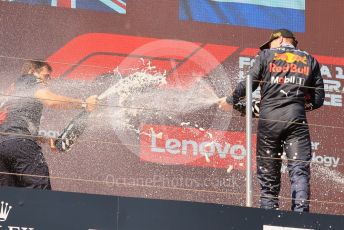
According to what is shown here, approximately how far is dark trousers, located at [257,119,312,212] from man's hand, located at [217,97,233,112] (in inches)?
5.2

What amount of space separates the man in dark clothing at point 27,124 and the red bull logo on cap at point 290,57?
0.76 meters

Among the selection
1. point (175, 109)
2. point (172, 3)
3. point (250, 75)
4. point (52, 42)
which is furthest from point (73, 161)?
point (172, 3)

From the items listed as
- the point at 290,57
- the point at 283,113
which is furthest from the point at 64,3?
the point at 283,113

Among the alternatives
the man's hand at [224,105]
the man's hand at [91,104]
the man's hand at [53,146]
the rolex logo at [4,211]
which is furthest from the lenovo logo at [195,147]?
the rolex logo at [4,211]

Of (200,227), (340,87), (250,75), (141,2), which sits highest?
(141,2)

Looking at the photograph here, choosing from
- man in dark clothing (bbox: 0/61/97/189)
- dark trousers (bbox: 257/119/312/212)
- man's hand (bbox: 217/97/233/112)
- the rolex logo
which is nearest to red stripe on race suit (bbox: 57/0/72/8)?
man in dark clothing (bbox: 0/61/97/189)

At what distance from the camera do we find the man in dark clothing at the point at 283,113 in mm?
4277

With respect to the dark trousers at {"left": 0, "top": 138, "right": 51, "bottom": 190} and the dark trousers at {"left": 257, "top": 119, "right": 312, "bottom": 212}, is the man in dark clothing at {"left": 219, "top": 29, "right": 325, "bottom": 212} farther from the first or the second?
the dark trousers at {"left": 0, "top": 138, "right": 51, "bottom": 190}

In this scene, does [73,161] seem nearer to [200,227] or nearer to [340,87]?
[200,227]

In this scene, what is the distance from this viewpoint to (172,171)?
458 centimetres

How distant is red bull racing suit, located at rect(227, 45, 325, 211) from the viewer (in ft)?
14.0

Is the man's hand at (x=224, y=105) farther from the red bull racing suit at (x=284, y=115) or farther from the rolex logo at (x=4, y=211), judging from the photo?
the rolex logo at (x=4, y=211)

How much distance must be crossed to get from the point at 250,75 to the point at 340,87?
1774mm

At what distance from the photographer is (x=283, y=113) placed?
4.35 m
